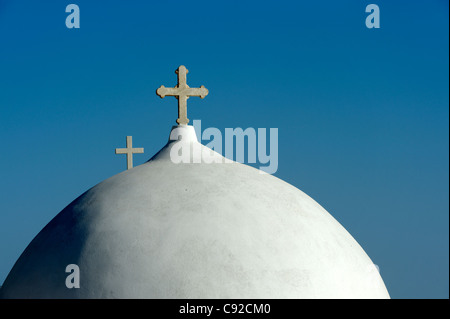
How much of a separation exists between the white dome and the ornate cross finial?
1051 mm

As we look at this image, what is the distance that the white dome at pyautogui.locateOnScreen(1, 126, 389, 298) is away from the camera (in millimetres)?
6883

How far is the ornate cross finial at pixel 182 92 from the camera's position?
9.16 m

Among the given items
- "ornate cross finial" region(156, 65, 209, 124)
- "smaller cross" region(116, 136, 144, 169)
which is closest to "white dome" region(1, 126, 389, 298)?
"ornate cross finial" region(156, 65, 209, 124)

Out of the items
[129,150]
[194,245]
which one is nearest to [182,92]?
[194,245]

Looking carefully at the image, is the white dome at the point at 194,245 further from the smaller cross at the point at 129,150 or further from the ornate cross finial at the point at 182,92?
the smaller cross at the point at 129,150

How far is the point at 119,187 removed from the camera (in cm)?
816

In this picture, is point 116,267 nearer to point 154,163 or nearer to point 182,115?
point 154,163

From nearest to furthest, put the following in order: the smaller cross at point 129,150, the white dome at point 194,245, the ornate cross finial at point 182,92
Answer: the white dome at point 194,245
the ornate cross finial at point 182,92
the smaller cross at point 129,150

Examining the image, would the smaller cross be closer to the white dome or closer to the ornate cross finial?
the ornate cross finial

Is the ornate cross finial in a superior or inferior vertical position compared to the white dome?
superior

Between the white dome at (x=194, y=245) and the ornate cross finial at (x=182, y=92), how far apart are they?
3.45 feet

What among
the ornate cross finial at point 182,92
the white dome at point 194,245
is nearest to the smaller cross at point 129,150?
the ornate cross finial at point 182,92

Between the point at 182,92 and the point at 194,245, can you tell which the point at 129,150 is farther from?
the point at 194,245
